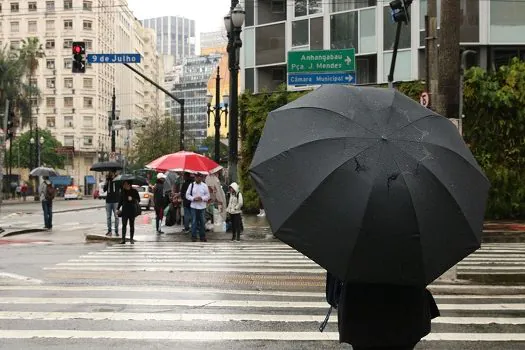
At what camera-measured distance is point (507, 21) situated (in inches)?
1094

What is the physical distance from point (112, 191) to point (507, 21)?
18.0 metres

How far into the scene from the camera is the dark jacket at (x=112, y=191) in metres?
19.4

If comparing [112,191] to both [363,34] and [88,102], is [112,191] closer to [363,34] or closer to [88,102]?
[363,34]

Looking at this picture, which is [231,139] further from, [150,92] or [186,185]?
[150,92]

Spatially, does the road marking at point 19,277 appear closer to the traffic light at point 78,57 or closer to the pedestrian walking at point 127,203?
the pedestrian walking at point 127,203

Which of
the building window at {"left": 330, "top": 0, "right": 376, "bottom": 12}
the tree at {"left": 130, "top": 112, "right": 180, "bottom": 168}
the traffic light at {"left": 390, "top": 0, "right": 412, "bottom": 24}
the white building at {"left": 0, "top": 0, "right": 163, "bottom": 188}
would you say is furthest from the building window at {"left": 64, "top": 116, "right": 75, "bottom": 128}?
the traffic light at {"left": 390, "top": 0, "right": 412, "bottom": 24}

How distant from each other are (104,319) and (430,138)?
198 inches

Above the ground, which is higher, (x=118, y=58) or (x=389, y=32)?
(x=389, y=32)

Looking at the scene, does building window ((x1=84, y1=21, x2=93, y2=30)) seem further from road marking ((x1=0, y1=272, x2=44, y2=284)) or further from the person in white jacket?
road marking ((x1=0, y1=272, x2=44, y2=284))

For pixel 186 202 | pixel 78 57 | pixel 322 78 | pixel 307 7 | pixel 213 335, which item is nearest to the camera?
pixel 213 335

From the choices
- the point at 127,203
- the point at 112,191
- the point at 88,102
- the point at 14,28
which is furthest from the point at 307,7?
the point at 14,28

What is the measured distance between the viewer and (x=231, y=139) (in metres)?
21.6

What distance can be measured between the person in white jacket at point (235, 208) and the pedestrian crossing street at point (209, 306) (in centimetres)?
496


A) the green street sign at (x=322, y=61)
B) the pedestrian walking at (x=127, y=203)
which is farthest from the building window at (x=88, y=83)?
the pedestrian walking at (x=127, y=203)
